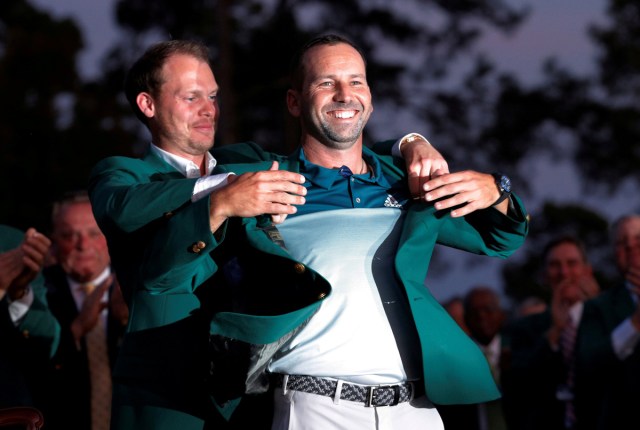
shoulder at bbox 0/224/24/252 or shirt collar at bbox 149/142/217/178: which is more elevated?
shoulder at bbox 0/224/24/252

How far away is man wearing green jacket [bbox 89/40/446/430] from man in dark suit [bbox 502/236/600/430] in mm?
4253

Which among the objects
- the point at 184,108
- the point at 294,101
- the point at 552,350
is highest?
the point at 184,108

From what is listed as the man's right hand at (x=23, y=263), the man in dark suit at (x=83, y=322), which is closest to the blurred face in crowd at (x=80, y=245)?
the man in dark suit at (x=83, y=322)

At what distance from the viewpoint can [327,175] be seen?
3.99 meters

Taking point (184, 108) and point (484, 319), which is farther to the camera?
point (484, 319)

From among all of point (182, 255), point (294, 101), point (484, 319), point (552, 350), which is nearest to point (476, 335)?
point (484, 319)

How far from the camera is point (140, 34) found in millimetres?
20016

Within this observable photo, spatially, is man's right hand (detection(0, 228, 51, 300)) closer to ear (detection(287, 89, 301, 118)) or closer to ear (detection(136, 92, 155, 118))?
ear (detection(136, 92, 155, 118))

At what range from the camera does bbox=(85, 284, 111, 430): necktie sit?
21.0 feet

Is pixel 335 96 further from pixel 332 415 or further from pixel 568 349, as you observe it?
pixel 568 349

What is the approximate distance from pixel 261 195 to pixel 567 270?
5461mm

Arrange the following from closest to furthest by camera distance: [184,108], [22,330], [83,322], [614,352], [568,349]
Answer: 1. [184,108]
2. [22,330]
3. [83,322]
4. [614,352]
5. [568,349]

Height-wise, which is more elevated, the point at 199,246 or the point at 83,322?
the point at 83,322

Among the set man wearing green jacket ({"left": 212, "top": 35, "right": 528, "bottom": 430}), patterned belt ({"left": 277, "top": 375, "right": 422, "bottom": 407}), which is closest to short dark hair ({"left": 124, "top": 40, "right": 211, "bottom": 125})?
man wearing green jacket ({"left": 212, "top": 35, "right": 528, "bottom": 430})
